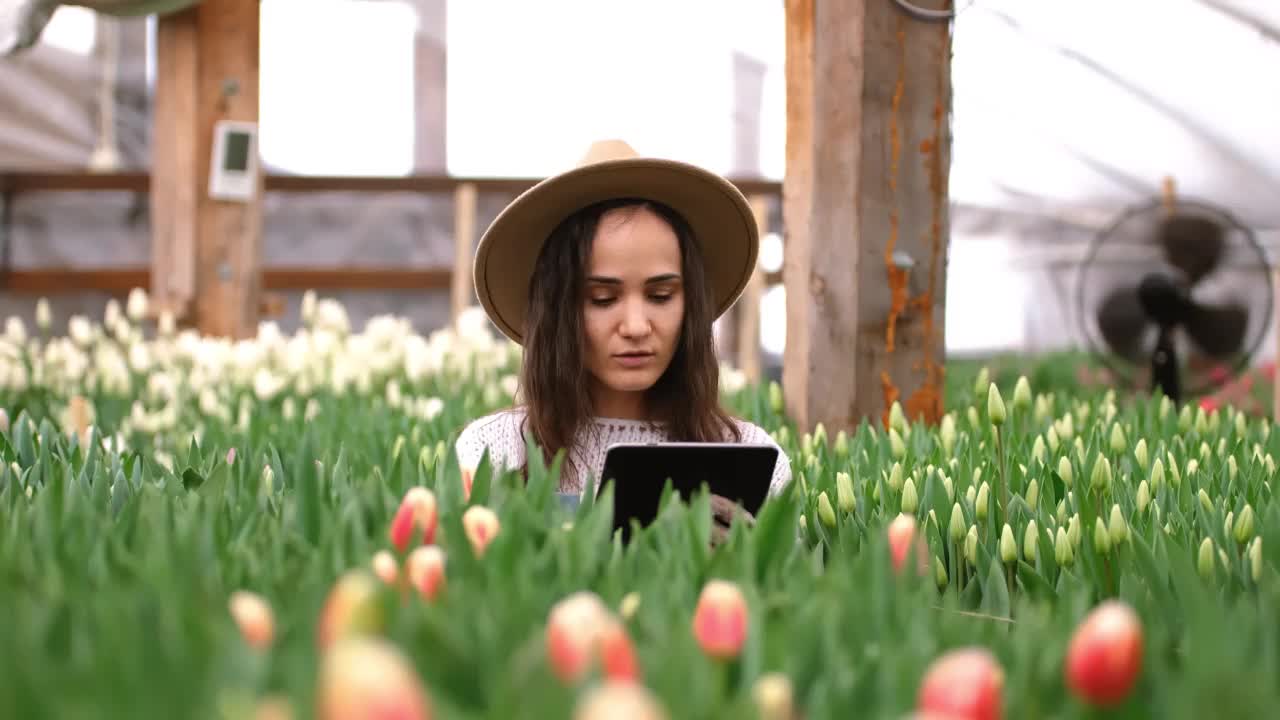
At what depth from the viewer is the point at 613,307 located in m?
2.30

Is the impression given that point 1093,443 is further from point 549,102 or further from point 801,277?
point 549,102

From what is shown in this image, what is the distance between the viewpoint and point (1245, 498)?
1995 millimetres

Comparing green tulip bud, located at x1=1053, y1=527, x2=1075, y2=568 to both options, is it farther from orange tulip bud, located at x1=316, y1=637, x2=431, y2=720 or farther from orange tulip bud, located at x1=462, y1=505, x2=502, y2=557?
orange tulip bud, located at x1=316, y1=637, x2=431, y2=720

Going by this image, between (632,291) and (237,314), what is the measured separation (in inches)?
178

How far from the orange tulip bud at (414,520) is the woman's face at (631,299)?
0.94m

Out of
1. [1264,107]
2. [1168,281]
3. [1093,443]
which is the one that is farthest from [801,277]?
[1264,107]

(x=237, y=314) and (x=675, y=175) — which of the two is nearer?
(x=675, y=175)

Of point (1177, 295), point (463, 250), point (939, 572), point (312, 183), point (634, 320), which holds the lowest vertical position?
point (939, 572)

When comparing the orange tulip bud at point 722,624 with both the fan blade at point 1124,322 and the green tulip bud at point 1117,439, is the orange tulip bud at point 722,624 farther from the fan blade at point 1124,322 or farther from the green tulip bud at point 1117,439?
the fan blade at point 1124,322

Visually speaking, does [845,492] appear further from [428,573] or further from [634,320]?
[428,573]

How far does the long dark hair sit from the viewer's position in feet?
7.73

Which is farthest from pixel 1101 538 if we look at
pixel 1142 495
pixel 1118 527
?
pixel 1142 495

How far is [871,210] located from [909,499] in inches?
55.2

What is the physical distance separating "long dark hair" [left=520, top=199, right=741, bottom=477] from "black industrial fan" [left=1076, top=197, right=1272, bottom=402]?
4.14 meters
